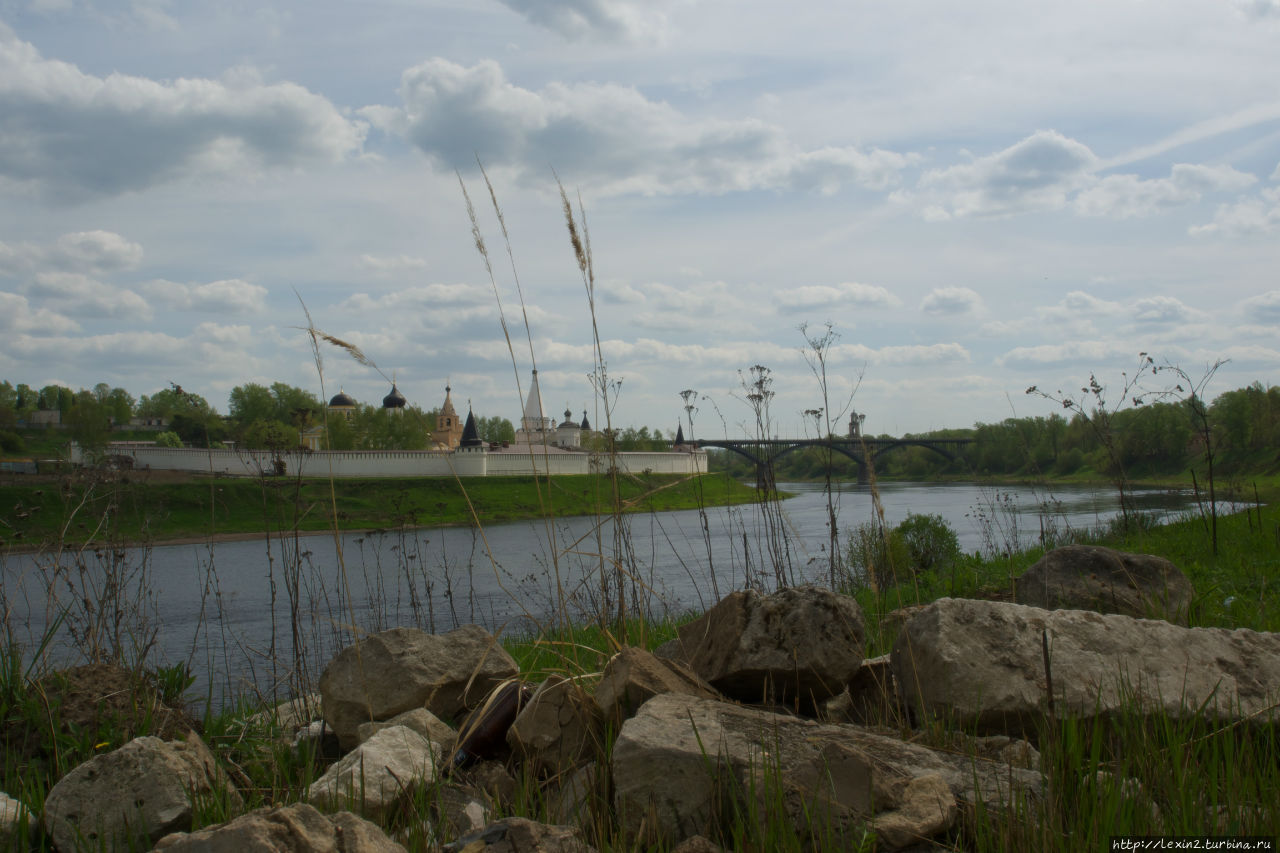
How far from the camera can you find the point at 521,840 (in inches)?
78.3

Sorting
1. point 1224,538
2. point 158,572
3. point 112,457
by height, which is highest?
point 112,457

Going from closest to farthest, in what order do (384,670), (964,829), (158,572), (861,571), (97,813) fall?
(964,829) < (97,813) < (384,670) < (861,571) < (158,572)

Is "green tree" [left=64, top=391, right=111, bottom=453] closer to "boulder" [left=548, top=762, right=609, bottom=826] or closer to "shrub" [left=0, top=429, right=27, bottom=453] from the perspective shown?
"shrub" [left=0, top=429, right=27, bottom=453]

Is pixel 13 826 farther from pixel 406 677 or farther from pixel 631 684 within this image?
pixel 631 684

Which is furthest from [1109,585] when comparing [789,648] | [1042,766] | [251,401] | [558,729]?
[251,401]

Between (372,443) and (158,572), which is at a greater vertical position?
(372,443)

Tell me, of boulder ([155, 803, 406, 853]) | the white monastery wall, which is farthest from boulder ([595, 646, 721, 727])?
the white monastery wall

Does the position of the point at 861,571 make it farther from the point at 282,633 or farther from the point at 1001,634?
the point at 282,633

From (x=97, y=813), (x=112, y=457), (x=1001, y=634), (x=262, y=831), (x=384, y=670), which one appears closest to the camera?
(x=262, y=831)

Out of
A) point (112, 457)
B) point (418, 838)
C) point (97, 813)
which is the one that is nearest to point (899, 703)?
point (418, 838)

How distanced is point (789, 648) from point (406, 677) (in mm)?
1756

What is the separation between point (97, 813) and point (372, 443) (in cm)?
6848

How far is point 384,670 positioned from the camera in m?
3.74

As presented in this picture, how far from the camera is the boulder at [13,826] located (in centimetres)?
249
